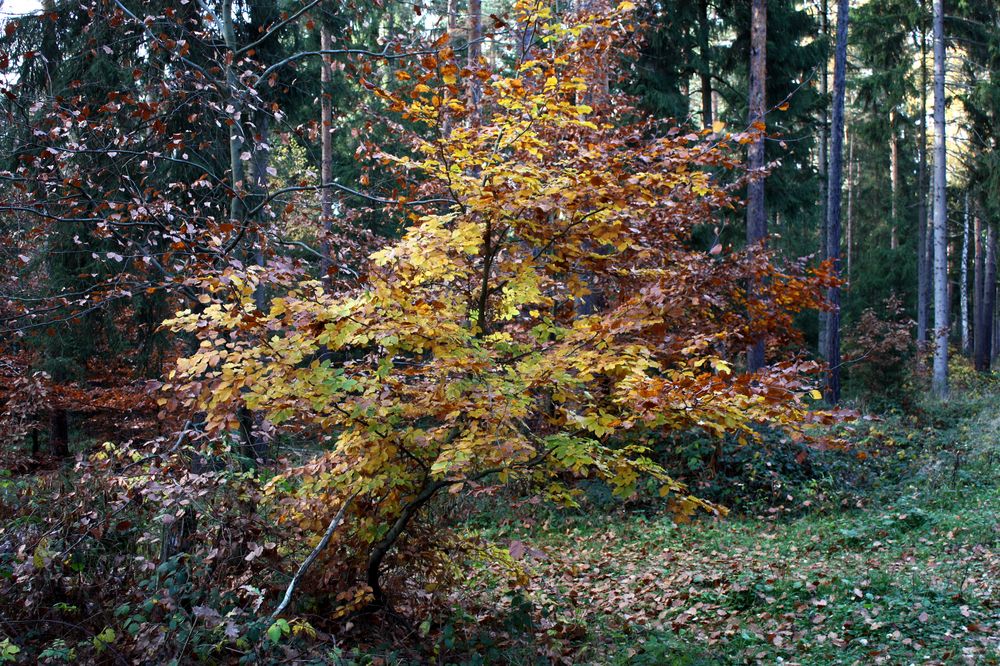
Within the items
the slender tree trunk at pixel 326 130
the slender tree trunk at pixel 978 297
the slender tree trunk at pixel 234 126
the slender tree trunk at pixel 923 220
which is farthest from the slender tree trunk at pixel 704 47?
the slender tree trunk at pixel 978 297

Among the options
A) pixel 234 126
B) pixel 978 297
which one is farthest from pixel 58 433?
pixel 978 297

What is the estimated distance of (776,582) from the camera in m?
6.37

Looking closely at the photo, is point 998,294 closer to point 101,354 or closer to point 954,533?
point 954,533

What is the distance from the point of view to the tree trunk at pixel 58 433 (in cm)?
1388

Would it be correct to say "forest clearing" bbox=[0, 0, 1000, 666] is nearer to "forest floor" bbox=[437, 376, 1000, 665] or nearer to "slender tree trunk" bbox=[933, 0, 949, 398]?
"forest floor" bbox=[437, 376, 1000, 665]

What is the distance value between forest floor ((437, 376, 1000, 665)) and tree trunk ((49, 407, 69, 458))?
9406mm

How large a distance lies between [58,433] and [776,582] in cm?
1370

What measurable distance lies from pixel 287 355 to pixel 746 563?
5322mm

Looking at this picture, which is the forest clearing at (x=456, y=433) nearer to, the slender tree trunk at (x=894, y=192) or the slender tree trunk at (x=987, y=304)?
the slender tree trunk at (x=987, y=304)

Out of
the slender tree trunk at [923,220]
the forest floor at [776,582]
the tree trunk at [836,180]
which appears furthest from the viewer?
the slender tree trunk at [923,220]

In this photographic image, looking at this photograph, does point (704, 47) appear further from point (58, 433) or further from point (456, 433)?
point (58, 433)

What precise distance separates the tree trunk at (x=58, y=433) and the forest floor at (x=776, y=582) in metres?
9.41

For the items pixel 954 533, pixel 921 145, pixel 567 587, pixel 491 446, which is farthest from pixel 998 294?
pixel 491 446

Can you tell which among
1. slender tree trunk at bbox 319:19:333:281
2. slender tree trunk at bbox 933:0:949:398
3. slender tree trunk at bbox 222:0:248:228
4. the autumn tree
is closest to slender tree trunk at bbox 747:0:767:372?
slender tree trunk at bbox 933:0:949:398
